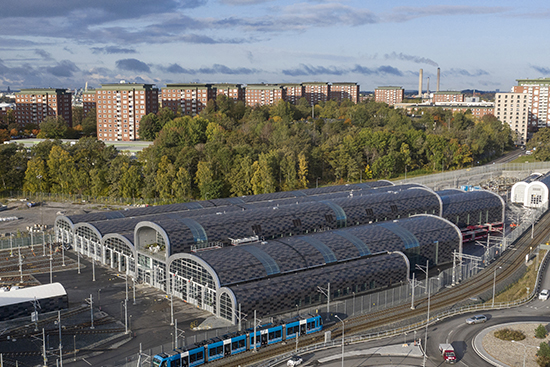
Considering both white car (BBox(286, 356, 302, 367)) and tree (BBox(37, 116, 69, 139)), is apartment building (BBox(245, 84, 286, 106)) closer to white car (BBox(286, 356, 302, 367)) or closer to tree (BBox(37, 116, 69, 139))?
tree (BBox(37, 116, 69, 139))

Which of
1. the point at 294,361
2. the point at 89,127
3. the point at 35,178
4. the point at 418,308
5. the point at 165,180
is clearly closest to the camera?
the point at 294,361

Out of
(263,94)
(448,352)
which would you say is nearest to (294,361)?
(448,352)

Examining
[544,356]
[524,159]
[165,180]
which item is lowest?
[544,356]

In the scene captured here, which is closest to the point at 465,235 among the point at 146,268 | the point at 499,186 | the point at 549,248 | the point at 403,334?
the point at 549,248

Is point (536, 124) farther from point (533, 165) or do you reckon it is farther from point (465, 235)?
point (465, 235)

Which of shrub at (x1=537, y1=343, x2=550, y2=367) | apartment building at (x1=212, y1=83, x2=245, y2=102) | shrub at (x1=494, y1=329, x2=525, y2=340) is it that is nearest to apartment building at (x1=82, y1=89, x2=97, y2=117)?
apartment building at (x1=212, y1=83, x2=245, y2=102)

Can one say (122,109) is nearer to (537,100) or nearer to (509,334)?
(509,334)
